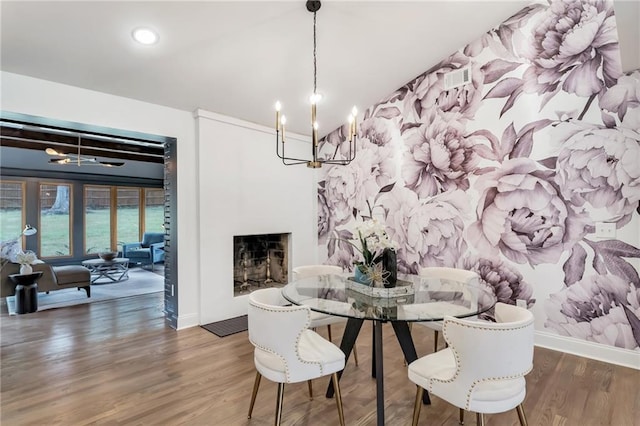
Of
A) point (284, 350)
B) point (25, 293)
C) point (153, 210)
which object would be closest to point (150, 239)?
point (153, 210)

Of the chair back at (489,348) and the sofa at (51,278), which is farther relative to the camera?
the sofa at (51,278)

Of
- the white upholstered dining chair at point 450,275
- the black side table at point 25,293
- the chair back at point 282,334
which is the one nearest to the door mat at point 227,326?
the chair back at point 282,334

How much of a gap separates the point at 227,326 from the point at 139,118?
2.43m

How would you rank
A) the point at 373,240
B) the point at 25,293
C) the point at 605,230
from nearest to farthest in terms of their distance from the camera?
the point at 373,240
the point at 605,230
the point at 25,293

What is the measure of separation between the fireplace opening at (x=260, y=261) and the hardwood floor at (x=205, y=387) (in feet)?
3.91

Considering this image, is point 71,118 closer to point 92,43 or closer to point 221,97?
point 92,43

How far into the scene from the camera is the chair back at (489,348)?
4.95 feet

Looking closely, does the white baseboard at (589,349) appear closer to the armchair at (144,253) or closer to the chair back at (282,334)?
the chair back at (282,334)

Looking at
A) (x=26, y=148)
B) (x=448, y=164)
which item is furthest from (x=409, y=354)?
(x=26, y=148)

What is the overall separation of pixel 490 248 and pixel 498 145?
106cm

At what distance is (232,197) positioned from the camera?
4051 millimetres

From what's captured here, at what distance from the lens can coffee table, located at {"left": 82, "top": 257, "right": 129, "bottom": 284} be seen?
6.57 metres

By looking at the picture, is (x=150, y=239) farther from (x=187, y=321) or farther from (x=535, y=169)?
(x=535, y=169)

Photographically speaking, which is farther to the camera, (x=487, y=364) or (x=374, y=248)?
(x=374, y=248)
